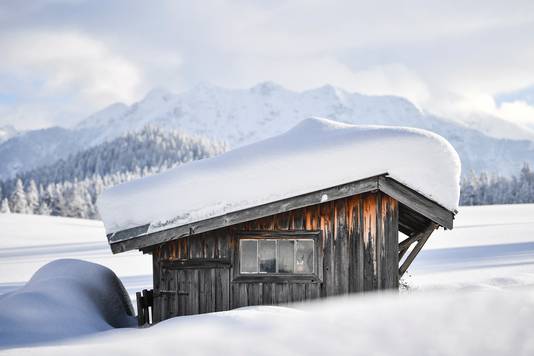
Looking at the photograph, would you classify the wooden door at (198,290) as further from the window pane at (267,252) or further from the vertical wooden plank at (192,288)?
the window pane at (267,252)

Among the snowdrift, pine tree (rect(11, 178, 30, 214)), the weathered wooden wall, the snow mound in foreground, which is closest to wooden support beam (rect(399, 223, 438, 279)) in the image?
the weathered wooden wall

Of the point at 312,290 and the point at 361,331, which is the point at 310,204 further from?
the point at 361,331

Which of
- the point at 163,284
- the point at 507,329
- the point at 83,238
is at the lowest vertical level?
the point at 83,238

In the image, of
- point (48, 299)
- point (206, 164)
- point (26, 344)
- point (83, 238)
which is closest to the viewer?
point (26, 344)

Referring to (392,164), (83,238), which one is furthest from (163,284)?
(83,238)

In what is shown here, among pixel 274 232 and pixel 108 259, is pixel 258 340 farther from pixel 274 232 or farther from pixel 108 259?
pixel 108 259

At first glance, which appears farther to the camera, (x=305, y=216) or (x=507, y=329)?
(x=305, y=216)

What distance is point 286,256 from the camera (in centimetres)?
951

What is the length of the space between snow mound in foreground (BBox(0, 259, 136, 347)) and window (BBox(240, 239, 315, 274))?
8.57 ft

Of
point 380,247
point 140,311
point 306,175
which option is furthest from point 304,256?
point 140,311

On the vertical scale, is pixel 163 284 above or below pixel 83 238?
above

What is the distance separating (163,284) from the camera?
9750 mm

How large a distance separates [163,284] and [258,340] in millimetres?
4847

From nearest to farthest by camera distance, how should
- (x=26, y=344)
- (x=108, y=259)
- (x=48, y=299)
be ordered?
1. (x=26, y=344)
2. (x=48, y=299)
3. (x=108, y=259)
